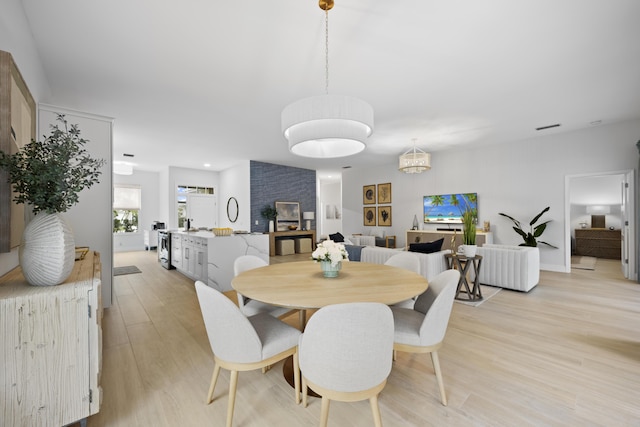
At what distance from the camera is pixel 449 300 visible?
1623 millimetres

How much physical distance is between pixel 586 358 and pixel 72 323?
11.8ft

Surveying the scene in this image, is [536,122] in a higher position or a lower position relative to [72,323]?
higher

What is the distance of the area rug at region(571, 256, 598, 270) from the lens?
5.58 m

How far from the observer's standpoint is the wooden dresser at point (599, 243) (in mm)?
6398

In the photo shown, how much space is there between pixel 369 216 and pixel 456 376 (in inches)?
269

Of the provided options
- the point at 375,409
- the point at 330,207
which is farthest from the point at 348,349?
the point at 330,207

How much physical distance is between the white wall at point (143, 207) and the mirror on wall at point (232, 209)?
1.96 meters

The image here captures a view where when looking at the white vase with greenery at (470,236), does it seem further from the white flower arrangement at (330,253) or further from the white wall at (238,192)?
the white wall at (238,192)

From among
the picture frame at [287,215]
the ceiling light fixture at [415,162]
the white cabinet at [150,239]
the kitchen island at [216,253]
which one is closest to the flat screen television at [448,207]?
the ceiling light fixture at [415,162]

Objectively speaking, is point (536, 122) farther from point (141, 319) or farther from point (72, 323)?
point (141, 319)

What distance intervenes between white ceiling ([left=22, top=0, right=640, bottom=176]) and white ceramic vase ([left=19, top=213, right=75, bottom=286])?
5.60ft

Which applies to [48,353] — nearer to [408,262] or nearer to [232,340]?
[232,340]

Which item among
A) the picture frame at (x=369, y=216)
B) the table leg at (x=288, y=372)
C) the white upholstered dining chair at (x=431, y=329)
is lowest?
the table leg at (x=288, y=372)

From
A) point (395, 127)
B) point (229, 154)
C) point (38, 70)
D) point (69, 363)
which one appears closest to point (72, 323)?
point (69, 363)
